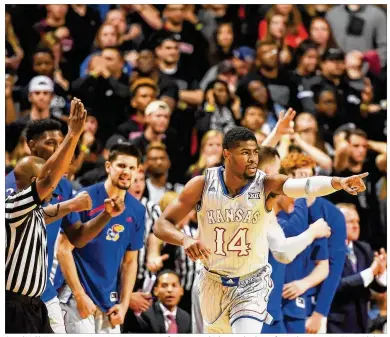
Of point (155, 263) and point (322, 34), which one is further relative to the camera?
point (322, 34)

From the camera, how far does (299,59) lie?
505 inches

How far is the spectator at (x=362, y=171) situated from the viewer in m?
10.7

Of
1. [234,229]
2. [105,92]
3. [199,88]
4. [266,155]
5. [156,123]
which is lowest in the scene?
[234,229]

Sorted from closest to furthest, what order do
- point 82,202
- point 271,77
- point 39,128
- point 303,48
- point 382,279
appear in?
point 82,202
point 39,128
point 382,279
point 271,77
point 303,48

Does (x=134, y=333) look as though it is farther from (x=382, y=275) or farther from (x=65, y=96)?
(x=65, y=96)

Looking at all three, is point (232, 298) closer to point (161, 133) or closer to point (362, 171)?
point (161, 133)

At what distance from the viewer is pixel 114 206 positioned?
7.82m

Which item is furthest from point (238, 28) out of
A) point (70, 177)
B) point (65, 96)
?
point (70, 177)

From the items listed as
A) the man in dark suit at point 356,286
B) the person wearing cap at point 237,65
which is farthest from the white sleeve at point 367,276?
the person wearing cap at point 237,65

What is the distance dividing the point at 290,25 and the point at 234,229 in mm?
6388

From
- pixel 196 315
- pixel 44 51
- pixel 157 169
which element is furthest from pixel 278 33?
pixel 196 315

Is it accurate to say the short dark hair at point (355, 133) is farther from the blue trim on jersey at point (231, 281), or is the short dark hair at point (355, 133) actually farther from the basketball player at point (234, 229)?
the blue trim on jersey at point (231, 281)

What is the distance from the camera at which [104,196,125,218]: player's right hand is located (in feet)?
25.6

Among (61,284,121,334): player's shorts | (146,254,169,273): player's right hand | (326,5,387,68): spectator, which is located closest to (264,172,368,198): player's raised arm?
(61,284,121,334): player's shorts
